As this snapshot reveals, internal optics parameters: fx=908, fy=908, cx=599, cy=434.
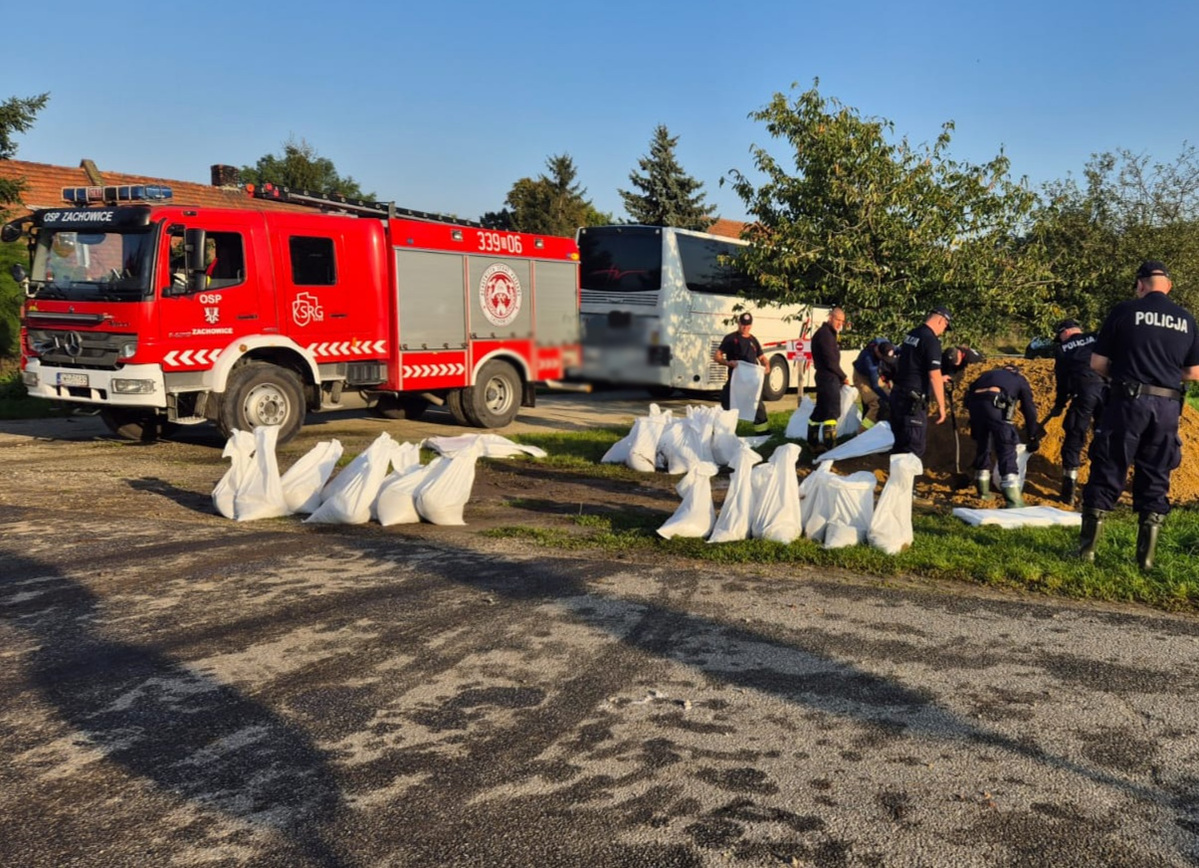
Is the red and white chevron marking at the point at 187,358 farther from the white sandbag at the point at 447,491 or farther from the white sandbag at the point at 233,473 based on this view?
the white sandbag at the point at 447,491

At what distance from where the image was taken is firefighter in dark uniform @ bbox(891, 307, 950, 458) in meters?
7.98

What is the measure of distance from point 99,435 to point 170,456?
2297 mm

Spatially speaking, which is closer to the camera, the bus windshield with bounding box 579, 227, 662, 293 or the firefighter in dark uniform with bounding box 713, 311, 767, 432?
the firefighter in dark uniform with bounding box 713, 311, 767, 432

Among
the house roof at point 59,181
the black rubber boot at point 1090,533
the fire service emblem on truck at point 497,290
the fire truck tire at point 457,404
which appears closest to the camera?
the black rubber boot at point 1090,533

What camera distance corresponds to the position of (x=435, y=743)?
3420 mm

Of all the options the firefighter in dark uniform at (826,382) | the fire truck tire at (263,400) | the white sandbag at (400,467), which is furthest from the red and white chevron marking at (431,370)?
the firefighter in dark uniform at (826,382)

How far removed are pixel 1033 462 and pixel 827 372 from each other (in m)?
2.39

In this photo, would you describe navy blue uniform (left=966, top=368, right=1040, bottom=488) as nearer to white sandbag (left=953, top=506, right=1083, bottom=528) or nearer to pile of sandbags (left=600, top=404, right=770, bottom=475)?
white sandbag (left=953, top=506, right=1083, bottom=528)

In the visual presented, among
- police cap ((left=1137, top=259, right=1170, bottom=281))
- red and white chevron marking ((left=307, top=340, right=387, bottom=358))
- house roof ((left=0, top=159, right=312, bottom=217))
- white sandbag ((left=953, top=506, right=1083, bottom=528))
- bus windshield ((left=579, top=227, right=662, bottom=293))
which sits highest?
house roof ((left=0, top=159, right=312, bottom=217))

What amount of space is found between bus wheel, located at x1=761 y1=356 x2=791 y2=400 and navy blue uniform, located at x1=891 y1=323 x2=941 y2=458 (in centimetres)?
1073

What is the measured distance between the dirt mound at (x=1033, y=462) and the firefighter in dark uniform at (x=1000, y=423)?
421mm

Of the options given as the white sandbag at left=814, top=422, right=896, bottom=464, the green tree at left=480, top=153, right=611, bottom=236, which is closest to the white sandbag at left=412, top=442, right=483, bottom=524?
the white sandbag at left=814, top=422, right=896, bottom=464

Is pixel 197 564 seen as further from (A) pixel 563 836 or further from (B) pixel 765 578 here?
(A) pixel 563 836

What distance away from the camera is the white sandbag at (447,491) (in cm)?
714
